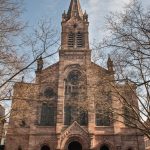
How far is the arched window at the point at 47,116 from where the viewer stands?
30.4m

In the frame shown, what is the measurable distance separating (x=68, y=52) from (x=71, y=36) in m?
3.10

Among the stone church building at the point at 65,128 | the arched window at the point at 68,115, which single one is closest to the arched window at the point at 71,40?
the stone church building at the point at 65,128

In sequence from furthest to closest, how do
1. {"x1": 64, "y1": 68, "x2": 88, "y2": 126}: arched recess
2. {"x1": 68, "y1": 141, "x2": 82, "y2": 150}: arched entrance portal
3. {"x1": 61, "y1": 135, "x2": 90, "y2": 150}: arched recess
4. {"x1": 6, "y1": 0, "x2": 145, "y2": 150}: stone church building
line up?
{"x1": 64, "y1": 68, "x2": 88, "y2": 126}: arched recess
{"x1": 68, "y1": 141, "x2": 82, "y2": 150}: arched entrance portal
{"x1": 6, "y1": 0, "x2": 145, "y2": 150}: stone church building
{"x1": 61, "y1": 135, "x2": 90, "y2": 150}: arched recess

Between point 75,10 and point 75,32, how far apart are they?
6.43 meters

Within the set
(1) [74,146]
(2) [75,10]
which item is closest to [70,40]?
(2) [75,10]

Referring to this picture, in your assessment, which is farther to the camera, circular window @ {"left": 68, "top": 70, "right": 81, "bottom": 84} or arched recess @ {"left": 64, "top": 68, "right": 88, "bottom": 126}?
circular window @ {"left": 68, "top": 70, "right": 81, "bottom": 84}

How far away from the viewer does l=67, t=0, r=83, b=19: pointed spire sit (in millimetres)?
40562

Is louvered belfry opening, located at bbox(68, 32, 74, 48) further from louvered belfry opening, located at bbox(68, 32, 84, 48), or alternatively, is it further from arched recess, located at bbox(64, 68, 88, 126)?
arched recess, located at bbox(64, 68, 88, 126)

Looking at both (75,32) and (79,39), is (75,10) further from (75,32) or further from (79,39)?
(79,39)

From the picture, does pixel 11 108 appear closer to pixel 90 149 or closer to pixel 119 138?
pixel 90 149

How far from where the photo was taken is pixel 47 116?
3081 cm

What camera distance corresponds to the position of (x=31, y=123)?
30.2 m

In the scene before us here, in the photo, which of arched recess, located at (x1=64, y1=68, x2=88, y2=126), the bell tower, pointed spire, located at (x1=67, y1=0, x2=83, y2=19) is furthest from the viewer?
pointed spire, located at (x1=67, y1=0, x2=83, y2=19)

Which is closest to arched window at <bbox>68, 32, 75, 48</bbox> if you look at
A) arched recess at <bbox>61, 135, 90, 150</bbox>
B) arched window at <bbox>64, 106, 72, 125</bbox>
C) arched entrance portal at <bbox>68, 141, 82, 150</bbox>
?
arched window at <bbox>64, 106, 72, 125</bbox>
